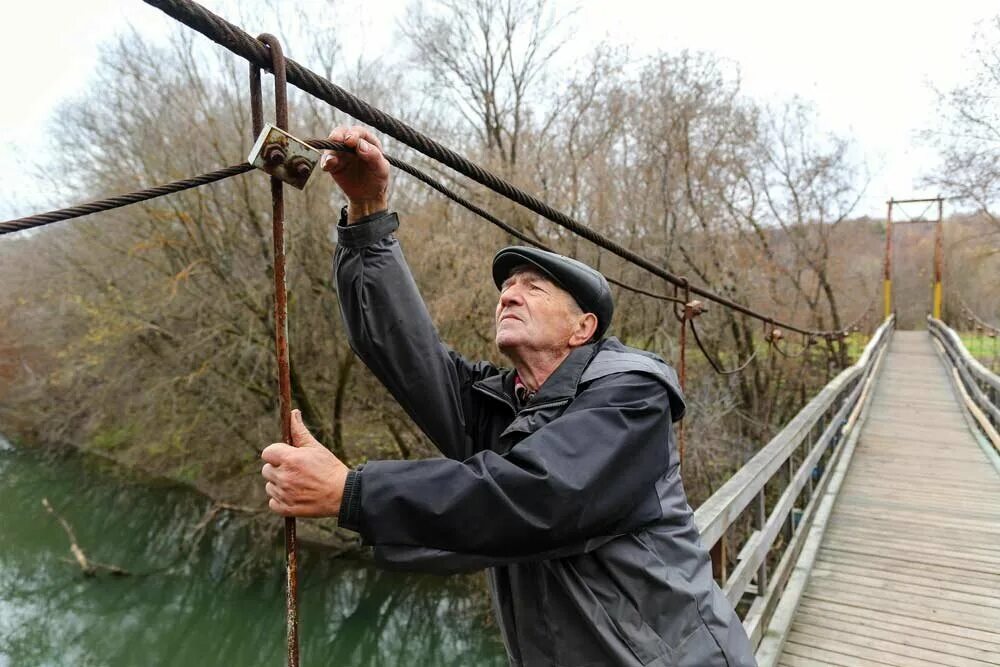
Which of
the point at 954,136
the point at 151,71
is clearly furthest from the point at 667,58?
Answer: the point at 151,71

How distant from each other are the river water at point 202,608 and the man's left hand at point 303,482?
857 cm

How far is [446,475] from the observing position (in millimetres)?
919

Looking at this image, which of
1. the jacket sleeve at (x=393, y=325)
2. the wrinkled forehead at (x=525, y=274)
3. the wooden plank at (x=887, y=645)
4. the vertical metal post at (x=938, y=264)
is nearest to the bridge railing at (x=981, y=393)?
the wooden plank at (x=887, y=645)

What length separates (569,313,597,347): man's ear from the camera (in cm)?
142

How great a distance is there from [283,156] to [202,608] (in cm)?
1098

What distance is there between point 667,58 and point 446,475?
11.9 meters

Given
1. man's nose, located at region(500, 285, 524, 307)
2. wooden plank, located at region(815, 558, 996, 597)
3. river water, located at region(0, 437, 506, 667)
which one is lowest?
river water, located at region(0, 437, 506, 667)

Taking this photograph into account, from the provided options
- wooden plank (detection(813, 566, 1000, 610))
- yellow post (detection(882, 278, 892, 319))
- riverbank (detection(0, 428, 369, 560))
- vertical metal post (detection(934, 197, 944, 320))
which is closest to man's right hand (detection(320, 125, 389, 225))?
wooden plank (detection(813, 566, 1000, 610))

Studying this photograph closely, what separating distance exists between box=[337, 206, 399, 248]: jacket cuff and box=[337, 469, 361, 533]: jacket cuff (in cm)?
53

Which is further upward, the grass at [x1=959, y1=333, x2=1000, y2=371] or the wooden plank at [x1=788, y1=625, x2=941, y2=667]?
the wooden plank at [x1=788, y1=625, x2=941, y2=667]

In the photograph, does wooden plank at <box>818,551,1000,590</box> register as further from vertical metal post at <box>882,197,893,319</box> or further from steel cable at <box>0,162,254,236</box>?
vertical metal post at <box>882,197,893,319</box>

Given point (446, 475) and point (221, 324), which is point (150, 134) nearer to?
point (221, 324)

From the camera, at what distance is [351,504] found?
902mm

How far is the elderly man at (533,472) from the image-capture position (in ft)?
2.99
